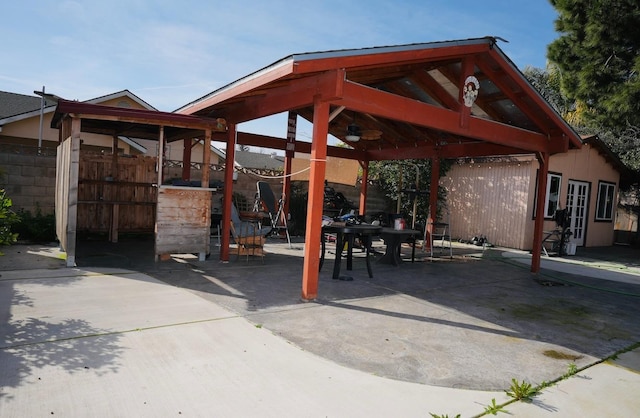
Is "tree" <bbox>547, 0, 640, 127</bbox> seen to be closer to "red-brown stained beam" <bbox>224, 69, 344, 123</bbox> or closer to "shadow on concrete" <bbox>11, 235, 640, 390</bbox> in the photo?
"shadow on concrete" <bbox>11, 235, 640, 390</bbox>

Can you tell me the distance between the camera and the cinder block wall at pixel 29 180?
293 inches

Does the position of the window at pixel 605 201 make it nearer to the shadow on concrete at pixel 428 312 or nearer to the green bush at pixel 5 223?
the shadow on concrete at pixel 428 312

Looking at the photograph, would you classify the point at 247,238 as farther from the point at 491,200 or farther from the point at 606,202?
the point at 606,202

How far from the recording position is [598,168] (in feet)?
42.7

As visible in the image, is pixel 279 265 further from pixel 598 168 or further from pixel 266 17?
pixel 598 168

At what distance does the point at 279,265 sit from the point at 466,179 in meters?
8.18

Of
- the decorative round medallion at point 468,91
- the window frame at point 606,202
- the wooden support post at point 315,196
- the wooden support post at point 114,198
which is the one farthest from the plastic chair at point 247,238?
the window frame at point 606,202

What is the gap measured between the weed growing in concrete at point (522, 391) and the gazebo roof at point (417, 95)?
10.2 ft

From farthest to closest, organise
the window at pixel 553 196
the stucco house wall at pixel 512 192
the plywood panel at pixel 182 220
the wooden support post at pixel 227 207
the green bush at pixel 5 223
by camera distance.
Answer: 1. the window at pixel 553 196
2. the stucco house wall at pixel 512 192
3. the wooden support post at pixel 227 207
4. the plywood panel at pixel 182 220
5. the green bush at pixel 5 223

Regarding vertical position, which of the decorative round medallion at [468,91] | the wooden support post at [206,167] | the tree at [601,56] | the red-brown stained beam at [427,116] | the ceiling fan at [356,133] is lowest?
the wooden support post at [206,167]

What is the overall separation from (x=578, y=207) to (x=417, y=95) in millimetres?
8318

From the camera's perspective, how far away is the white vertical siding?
11148mm

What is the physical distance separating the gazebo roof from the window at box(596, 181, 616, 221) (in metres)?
7.20

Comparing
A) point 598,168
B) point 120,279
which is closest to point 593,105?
point 598,168
